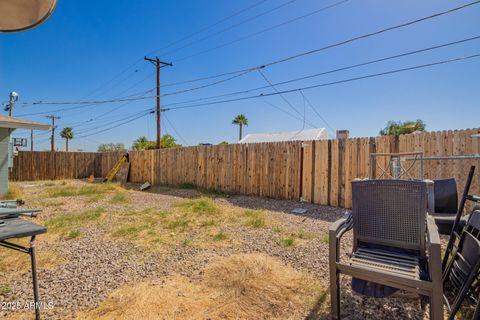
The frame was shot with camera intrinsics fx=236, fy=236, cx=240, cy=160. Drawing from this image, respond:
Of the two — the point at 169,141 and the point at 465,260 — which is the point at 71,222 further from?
the point at 169,141

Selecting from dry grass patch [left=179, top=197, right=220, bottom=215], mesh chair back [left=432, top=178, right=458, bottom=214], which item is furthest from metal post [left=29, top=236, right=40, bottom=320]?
mesh chair back [left=432, top=178, right=458, bottom=214]

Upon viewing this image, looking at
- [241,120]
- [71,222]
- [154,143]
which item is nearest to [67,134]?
[154,143]

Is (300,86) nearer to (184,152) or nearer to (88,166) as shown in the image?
(184,152)

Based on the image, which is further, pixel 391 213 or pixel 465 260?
pixel 391 213

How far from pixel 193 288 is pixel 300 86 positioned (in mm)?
7986

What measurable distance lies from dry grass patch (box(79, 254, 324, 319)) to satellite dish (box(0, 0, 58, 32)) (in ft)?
6.64

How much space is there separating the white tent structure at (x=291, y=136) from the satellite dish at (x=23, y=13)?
14085 millimetres

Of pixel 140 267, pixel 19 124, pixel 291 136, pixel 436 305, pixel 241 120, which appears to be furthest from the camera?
pixel 241 120

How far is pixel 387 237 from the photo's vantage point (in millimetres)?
1918

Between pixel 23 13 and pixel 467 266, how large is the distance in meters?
2.96

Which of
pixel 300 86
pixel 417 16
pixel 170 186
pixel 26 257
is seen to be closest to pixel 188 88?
pixel 170 186

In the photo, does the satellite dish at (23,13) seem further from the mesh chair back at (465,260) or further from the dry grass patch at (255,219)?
the dry grass patch at (255,219)

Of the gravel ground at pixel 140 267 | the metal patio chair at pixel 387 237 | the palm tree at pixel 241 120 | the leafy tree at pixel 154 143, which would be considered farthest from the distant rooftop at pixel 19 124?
the palm tree at pixel 241 120

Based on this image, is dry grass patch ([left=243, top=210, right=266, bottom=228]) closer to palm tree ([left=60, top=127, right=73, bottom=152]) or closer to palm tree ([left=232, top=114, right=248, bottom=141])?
palm tree ([left=232, top=114, right=248, bottom=141])
